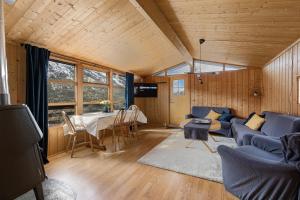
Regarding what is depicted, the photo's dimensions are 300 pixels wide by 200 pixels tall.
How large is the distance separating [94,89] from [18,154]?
3551 mm

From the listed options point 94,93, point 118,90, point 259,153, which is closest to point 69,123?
point 94,93

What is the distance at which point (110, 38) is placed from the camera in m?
3.49

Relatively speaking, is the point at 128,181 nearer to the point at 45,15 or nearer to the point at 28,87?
the point at 28,87

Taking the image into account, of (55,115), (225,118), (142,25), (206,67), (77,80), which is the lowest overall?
(225,118)

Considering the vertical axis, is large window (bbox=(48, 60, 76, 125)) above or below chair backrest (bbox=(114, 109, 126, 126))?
above

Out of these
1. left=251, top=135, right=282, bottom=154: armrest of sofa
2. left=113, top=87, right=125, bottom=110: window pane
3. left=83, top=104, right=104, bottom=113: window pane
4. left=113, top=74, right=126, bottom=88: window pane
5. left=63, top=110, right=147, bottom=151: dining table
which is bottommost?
left=251, top=135, right=282, bottom=154: armrest of sofa

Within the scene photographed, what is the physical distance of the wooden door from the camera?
6375mm

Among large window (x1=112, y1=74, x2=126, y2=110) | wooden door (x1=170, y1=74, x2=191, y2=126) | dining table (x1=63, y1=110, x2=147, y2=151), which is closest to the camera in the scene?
dining table (x1=63, y1=110, x2=147, y2=151)

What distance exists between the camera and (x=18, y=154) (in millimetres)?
1382

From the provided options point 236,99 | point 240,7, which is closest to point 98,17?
point 240,7

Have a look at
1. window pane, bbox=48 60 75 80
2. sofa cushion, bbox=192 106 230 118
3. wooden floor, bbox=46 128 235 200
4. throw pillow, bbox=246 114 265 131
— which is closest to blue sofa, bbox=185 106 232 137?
sofa cushion, bbox=192 106 230 118

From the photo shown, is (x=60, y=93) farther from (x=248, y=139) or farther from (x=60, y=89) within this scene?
(x=248, y=139)

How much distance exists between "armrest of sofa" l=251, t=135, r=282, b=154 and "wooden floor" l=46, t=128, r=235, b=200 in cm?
89

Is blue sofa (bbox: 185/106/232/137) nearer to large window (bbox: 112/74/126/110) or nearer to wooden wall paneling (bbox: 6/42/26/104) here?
large window (bbox: 112/74/126/110)
